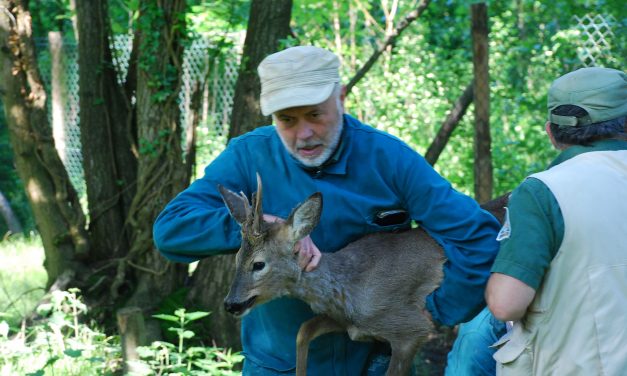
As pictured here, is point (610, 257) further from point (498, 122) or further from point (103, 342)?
point (498, 122)

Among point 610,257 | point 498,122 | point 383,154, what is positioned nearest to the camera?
point 610,257

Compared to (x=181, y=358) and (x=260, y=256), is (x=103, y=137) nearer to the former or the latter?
(x=181, y=358)

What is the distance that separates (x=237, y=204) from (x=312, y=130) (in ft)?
1.38

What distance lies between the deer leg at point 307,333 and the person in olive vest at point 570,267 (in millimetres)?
788

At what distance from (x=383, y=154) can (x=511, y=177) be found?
7.01 m

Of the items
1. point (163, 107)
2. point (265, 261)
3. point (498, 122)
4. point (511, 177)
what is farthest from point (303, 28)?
point (265, 261)

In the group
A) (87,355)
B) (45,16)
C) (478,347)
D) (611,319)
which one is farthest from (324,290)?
(45,16)

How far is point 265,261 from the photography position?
3590mm

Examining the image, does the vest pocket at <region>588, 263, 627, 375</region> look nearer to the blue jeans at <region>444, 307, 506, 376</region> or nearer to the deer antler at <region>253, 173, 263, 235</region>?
the deer antler at <region>253, 173, 263, 235</region>

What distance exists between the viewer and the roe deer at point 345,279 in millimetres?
3504

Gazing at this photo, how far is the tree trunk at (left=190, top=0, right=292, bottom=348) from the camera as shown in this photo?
714 centimetres

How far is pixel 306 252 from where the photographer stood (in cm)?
350

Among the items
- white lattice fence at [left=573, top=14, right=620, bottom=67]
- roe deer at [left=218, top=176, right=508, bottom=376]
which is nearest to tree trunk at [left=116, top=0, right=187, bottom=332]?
roe deer at [left=218, top=176, right=508, bottom=376]

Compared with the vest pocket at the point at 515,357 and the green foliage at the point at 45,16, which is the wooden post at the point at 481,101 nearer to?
the vest pocket at the point at 515,357
